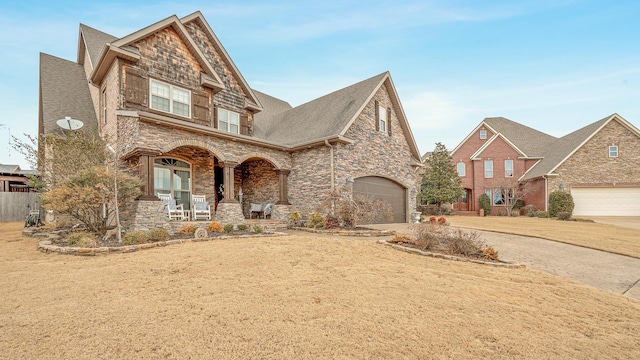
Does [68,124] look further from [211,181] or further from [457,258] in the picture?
[457,258]

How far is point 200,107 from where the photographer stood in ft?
43.5

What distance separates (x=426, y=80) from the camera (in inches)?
782

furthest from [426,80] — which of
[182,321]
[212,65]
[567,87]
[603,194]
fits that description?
[182,321]

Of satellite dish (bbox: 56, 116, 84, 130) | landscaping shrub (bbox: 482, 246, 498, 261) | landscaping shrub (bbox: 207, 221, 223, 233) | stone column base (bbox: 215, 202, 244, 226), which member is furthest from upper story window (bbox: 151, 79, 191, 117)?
landscaping shrub (bbox: 482, 246, 498, 261)

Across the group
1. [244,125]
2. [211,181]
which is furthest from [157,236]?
[244,125]

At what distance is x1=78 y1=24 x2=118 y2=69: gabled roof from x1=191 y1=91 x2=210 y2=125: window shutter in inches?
199

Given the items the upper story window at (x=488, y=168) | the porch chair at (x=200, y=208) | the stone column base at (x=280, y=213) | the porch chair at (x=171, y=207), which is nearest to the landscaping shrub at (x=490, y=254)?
the stone column base at (x=280, y=213)

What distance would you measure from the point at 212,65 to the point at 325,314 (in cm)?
1446

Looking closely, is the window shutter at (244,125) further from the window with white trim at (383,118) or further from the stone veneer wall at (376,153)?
the window with white trim at (383,118)

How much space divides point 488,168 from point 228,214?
26.2m

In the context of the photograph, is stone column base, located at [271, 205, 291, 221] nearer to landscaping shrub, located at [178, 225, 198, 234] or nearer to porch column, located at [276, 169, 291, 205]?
porch column, located at [276, 169, 291, 205]

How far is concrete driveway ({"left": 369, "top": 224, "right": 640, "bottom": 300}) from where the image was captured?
5.23 meters

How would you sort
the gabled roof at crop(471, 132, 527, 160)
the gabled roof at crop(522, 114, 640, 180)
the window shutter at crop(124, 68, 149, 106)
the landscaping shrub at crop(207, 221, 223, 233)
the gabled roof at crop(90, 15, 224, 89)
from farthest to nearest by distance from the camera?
1. the gabled roof at crop(471, 132, 527, 160)
2. the gabled roof at crop(522, 114, 640, 180)
3. the window shutter at crop(124, 68, 149, 106)
4. the gabled roof at crop(90, 15, 224, 89)
5. the landscaping shrub at crop(207, 221, 223, 233)

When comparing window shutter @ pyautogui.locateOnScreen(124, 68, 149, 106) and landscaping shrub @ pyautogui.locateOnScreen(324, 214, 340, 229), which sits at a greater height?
window shutter @ pyautogui.locateOnScreen(124, 68, 149, 106)
